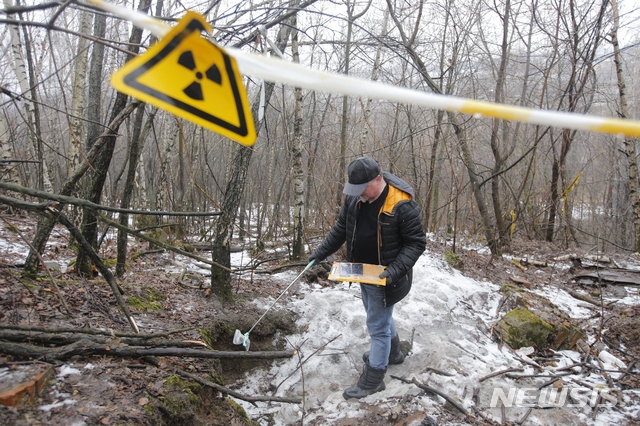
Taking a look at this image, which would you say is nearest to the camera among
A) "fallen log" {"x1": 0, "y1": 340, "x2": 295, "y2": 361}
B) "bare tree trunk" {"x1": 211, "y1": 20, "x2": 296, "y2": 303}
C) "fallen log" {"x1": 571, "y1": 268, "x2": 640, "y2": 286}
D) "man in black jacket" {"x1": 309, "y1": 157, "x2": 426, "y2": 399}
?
"fallen log" {"x1": 0, "y1": 340, "x2": 295, "y2": 361}

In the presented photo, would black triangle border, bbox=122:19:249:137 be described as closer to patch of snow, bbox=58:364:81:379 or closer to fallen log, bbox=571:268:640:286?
A: patch of snow, bbox=58:364:81:379

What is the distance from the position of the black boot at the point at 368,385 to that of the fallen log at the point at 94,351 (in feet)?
3.20

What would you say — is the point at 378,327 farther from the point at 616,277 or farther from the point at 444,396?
the point at 616,277

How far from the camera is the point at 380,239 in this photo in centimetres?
322

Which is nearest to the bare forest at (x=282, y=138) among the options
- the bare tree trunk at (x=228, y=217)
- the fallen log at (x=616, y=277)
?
the bare tree trunk at (x=228, y=217)

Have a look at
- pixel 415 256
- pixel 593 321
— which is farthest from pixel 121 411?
pixel 593 321

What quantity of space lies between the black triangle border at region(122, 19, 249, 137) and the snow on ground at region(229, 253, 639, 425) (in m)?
2.49

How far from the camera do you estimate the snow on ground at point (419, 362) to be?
A: 3215 mm

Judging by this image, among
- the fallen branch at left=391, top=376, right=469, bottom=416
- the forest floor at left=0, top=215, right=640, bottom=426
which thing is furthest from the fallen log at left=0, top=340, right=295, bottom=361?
the fallen branch at left=391, top=376, right=469, bottom=416

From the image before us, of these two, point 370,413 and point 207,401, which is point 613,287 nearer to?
point 370,413

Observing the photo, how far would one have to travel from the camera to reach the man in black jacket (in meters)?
3.08

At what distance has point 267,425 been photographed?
10.4 ft

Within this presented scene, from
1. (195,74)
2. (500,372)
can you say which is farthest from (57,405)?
(500,372)

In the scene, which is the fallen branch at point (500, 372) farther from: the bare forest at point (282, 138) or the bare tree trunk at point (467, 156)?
the bare tree trunk at point (467, 156)
